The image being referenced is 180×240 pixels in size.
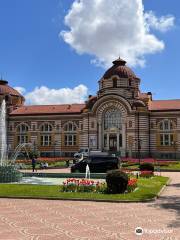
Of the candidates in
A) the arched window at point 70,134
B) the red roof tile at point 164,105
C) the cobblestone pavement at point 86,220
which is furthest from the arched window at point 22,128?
the cobblestone pavement at point 86,220

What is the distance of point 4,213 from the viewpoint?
47.3 feet

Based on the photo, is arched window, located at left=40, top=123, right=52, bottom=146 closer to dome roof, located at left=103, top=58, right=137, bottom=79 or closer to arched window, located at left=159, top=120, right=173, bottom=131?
dome roof, located at left=103, top=58, right=137, bottom=79

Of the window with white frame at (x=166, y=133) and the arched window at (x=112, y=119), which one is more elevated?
the arched window at (x=112, y=119)

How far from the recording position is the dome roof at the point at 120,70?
2601 inches

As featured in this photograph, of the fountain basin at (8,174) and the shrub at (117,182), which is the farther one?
the fountain basin at (8,174)

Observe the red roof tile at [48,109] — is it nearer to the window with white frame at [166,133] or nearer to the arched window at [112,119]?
the arched window at [112,119]

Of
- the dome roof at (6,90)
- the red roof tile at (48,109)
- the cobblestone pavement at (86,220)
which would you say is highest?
the dome roof at (6,90)

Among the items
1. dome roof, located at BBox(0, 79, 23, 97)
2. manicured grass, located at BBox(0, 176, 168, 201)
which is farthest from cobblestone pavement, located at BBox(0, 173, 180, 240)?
dome roof, located at BBox(0, 79, 23, 97)

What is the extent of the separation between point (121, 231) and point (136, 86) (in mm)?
56676

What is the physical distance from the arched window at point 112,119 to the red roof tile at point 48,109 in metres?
5.90

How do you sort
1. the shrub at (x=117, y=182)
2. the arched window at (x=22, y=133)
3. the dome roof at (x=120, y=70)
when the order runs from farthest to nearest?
the arched window at (x=22, y=133)
the dome roof at (x=120, y=70)
the shrub at (x=117, y=182)

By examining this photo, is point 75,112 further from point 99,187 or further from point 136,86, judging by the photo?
point 99,187

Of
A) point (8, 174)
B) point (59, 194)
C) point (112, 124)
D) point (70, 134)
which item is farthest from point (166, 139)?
point (59, 194)

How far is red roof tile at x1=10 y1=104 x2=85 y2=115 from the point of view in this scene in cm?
6934
